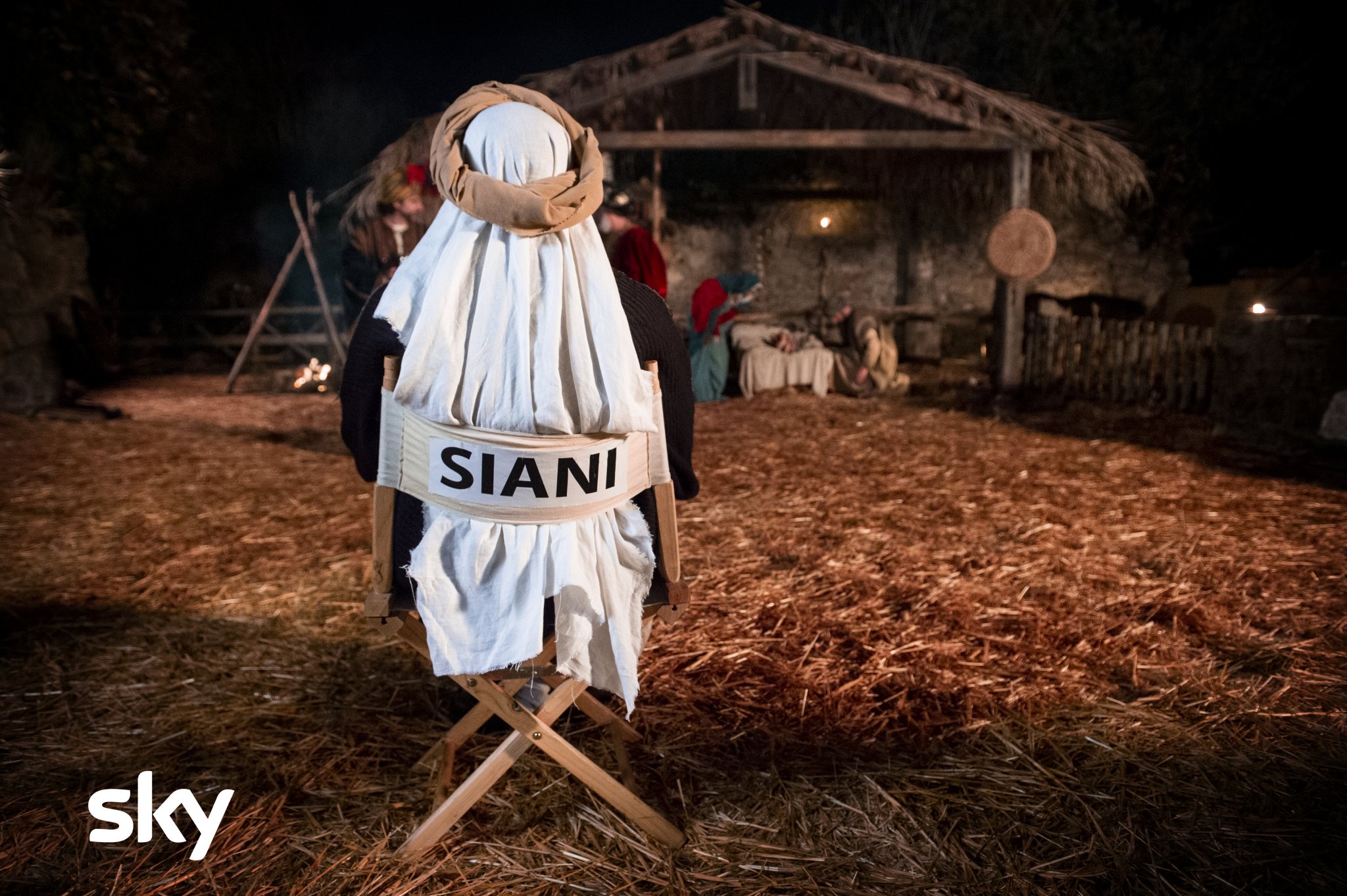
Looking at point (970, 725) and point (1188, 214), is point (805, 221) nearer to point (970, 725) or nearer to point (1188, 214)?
point (1188, 214)

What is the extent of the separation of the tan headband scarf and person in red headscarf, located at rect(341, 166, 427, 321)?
3.58 metres

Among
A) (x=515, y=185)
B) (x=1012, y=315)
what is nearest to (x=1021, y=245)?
(x=1012, y=315)

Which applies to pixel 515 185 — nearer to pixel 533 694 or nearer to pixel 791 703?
pixel 533 694

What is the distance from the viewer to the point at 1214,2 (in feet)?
46.8

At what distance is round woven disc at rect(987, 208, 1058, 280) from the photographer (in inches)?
324

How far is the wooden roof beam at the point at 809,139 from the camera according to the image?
8.62 metres

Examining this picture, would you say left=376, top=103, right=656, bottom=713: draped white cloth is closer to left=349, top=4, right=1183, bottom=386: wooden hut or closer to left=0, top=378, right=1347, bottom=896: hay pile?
left=0, top=378, right=1347, bottom=896: hay pile

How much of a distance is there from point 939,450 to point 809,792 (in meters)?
4.65

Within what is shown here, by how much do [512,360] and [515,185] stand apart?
1.14 ft

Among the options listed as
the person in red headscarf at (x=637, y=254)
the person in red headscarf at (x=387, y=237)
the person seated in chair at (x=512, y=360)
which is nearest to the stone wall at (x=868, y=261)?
the person in red headscarf at (x=387, y=237)

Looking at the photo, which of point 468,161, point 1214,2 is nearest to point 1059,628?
point 468,161

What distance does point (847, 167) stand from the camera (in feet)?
36.7

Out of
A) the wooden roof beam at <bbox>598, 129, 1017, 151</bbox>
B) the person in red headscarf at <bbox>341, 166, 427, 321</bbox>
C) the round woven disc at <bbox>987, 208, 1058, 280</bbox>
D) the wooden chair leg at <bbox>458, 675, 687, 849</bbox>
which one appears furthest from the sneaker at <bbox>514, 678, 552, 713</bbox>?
the round woven disc at <bbox>987, 208, 1058, 280</bbox>

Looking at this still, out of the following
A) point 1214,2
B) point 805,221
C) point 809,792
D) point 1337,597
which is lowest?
point 809,792
